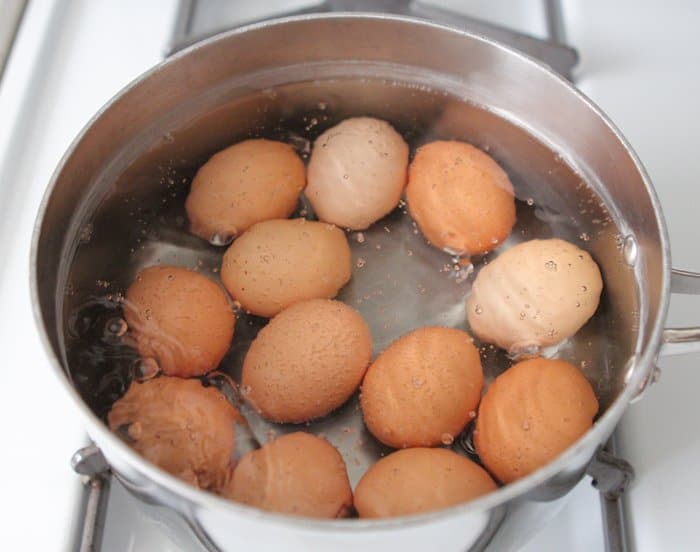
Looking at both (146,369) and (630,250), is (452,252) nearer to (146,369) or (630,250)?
(630,250)

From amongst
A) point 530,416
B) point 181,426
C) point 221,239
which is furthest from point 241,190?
point 530,416

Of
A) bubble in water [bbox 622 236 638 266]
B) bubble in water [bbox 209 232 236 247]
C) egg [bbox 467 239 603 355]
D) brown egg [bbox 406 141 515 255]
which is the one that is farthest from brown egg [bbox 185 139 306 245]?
bubble in water [bbox 622 236 638 266]

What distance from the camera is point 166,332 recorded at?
730 mm

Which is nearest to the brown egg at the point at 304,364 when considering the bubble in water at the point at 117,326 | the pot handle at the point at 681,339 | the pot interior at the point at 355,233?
the pot interior at the point at 355,233

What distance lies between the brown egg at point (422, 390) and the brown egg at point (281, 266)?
10cm

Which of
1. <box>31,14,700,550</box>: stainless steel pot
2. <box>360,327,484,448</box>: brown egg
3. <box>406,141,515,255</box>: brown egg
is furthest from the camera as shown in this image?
<box>406,141,515,255</box>: brown egg

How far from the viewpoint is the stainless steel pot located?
22.5 inches

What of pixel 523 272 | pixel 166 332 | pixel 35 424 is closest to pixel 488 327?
pixel 523 272

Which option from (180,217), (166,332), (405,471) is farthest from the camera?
(180,217)

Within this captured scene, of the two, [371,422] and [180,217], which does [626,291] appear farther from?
[180,217]

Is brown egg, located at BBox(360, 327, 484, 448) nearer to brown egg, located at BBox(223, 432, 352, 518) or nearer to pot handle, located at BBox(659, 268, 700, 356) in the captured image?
brown egg, located at BBox(223, 432, 352, 518)

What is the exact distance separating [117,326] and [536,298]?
1.28 ft

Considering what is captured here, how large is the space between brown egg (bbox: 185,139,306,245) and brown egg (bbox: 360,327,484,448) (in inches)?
8.0

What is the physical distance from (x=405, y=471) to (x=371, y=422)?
0.29 ft
